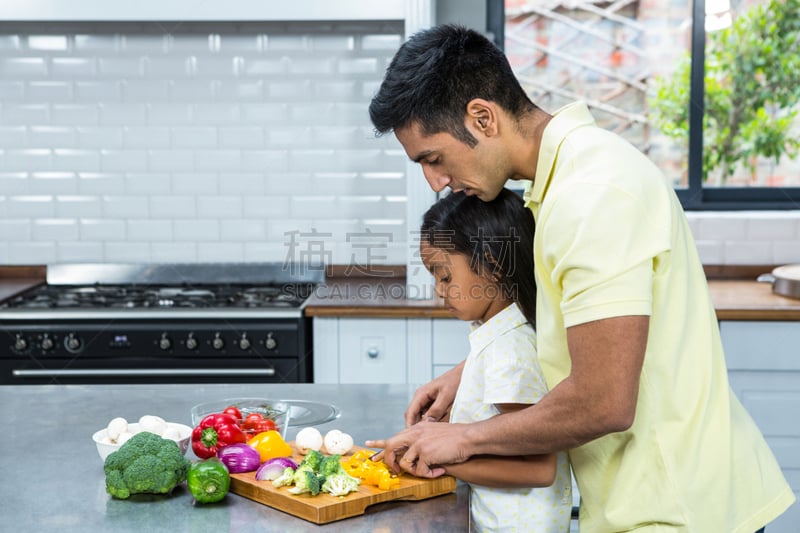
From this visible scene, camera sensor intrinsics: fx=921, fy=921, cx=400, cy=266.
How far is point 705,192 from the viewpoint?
4211 millimetres

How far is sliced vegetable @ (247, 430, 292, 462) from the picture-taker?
1677 mm

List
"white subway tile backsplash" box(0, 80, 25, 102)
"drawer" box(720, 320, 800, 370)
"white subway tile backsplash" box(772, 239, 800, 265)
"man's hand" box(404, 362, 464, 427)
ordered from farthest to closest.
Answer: "white subway tile backsplash" box(0, 80, 25, 102), "white subway tile backsplash" box(772, 239, 800, 265), "drawer" box(720, 320, 800, 370), "man's hand" box(404, 362, 464, 427)

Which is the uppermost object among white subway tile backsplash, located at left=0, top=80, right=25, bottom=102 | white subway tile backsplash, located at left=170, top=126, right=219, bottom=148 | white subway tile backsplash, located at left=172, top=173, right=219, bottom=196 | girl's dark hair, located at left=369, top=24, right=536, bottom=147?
white subway tile backsplash, located at left=0, top=80, right=25, bottom=102

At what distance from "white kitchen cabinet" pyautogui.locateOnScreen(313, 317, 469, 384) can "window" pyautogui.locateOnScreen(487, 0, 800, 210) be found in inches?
55.1

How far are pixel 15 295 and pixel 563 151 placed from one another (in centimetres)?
297

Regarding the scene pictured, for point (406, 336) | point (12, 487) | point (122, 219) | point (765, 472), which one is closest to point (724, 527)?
point (765, 472)

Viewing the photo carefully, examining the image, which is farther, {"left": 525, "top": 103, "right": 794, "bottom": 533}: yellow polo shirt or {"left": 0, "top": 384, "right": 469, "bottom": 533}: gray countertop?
{"left": 0, "top": 384, "right": 469, "bottom": 533}: gray countertop

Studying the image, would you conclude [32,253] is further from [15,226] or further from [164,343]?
[164,343]

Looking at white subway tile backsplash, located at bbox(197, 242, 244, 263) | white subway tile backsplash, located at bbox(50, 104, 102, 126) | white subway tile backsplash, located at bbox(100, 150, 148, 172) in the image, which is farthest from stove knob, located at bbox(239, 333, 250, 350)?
white subway tile backsplash, located at bbox(50, 104, 102, 126)

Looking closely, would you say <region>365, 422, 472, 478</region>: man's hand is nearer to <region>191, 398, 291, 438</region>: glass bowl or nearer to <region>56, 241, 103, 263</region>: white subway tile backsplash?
<region>191, 398, 291, 438</region>: glass bowl

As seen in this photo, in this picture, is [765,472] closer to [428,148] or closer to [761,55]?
[428,148]

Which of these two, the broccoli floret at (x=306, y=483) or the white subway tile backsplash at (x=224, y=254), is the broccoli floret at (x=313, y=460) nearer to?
the broccoli floret at (x=306, y=483)

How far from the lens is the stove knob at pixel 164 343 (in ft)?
11.2

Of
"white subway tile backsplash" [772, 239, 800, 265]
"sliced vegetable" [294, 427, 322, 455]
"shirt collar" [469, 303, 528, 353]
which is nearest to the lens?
"shirt collar" [469, 303, 528, 353]
